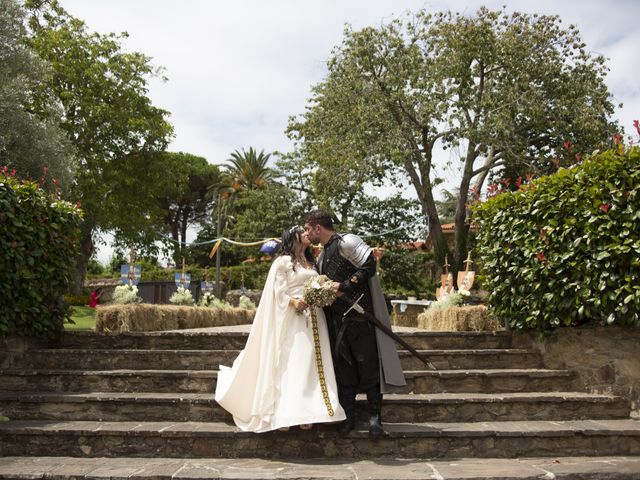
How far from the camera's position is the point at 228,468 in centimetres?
491

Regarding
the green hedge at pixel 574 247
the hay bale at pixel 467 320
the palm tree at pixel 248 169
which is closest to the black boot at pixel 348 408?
→ the green hedge at pixel 574 247

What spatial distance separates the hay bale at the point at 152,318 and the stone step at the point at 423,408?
6.91 feet

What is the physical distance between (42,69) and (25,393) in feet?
52.7

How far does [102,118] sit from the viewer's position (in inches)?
1037

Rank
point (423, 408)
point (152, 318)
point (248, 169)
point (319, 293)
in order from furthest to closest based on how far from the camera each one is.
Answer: point (248, 169) < point (152, 318) < point (423, 408) < point (319, 293)

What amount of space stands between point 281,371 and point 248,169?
52.1 meters

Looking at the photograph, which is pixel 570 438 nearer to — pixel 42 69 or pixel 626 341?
pixel 626 341

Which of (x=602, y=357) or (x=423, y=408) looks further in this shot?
(x=602, y=357)

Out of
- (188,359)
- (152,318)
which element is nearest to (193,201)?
(152,318)

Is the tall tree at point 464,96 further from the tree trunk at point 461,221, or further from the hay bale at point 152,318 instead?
the hay bale at point 152,318

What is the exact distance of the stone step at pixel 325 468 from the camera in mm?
4660

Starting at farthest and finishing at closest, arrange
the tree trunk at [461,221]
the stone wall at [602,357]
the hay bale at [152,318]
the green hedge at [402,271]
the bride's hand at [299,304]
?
the green hedge at [402,271] → the tree trunk at [461,221] → the hay bale at [152,318] → the stone wall at [602,357] → the bride's hand at [299,304]

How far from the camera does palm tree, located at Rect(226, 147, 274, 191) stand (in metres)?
55.8

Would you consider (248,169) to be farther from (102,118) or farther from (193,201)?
(102,118)
